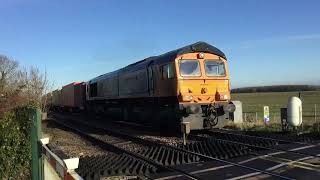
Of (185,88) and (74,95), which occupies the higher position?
(74,95)

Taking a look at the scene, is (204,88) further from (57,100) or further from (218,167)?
(57,100)

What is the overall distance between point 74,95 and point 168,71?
30536mm

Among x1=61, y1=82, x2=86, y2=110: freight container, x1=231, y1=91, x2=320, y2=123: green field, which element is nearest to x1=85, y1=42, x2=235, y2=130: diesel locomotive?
x1=231, y1=91, x2=320, y2=123: green field

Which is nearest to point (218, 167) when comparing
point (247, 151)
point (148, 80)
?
point (247, 151)

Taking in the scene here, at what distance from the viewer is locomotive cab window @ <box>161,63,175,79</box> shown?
742 inches

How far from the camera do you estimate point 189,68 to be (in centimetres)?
1905

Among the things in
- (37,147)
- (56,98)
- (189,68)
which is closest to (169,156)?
(37,147)

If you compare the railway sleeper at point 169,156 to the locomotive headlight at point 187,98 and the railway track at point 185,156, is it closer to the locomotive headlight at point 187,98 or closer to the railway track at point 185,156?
the railway track at point 185,156

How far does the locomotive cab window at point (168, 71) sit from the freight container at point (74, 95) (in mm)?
25116

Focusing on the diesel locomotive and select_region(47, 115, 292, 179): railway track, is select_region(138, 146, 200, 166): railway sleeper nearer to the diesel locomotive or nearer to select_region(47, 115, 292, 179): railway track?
select_region(47, 115, 292, 179): railway track

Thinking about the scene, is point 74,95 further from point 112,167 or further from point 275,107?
point 112,167

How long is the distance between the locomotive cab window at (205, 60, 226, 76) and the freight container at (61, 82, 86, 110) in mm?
25668

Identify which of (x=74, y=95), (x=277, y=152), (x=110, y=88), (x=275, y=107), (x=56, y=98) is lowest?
(x=277, y=152)

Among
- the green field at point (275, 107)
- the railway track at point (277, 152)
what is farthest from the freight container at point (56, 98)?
the railway track at point (277, 152)
